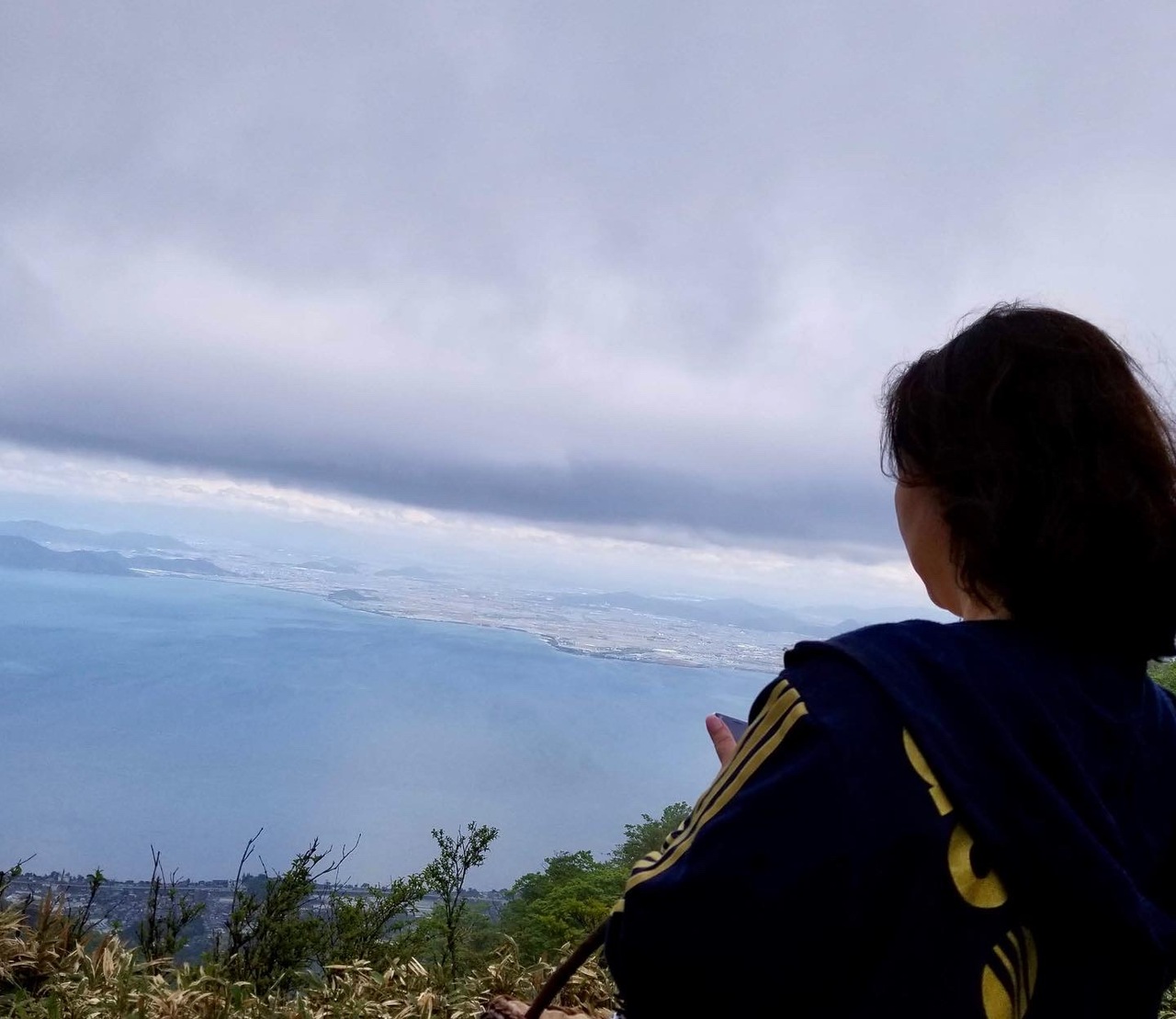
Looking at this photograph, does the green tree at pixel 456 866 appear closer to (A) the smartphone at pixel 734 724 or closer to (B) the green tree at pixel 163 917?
(B) the green tree at pixel 163 917

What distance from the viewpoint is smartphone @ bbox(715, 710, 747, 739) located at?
92 cm

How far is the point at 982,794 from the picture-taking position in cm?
61

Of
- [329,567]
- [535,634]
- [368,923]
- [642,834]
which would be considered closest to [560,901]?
[368,923]

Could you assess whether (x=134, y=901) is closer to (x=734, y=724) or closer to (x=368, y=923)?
(x=368, y=923)

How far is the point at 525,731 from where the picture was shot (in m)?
19.7

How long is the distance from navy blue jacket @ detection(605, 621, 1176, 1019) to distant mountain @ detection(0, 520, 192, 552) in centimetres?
4739

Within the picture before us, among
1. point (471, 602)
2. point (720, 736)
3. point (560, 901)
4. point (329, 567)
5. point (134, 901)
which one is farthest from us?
point (329, 567)

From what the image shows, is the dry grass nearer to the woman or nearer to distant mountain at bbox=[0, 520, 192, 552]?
the woman

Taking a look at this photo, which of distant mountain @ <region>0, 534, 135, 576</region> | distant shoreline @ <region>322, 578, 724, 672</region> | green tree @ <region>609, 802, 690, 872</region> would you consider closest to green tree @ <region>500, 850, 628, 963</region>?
green tree @ <region>609, 802, 690, 872</region>

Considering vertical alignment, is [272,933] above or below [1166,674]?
below

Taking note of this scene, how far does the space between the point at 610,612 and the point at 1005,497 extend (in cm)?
1657

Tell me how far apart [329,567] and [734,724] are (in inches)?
1491

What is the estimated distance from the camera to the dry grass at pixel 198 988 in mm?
2246

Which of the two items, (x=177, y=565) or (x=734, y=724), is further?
(x=177, y=565)
